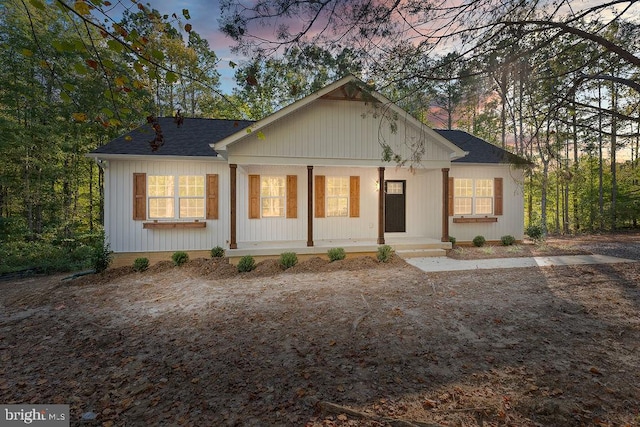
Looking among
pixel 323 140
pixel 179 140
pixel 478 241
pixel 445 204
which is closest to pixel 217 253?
pixel 179 140

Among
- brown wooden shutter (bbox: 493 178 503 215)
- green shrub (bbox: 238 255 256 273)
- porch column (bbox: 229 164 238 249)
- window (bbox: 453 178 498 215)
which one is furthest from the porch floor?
brown wooden shutter (bbox: 493 178 503 215)

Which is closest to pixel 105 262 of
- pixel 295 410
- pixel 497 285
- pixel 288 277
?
pixel 288 277

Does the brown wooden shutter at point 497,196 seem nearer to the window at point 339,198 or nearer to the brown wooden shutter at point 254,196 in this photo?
the window at point 339,198

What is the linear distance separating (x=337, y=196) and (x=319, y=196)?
27.0 inches

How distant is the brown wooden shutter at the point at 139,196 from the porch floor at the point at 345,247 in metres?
3.10

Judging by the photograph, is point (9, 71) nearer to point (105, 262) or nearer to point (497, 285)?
point (105, 262)

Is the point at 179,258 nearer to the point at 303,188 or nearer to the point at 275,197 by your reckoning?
the point at 275,197

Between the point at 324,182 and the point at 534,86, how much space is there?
268 inches

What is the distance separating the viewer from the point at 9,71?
→ 13.1 m

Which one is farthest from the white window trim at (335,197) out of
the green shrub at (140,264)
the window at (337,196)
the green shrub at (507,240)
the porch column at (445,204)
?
the green shrub at (507,240)

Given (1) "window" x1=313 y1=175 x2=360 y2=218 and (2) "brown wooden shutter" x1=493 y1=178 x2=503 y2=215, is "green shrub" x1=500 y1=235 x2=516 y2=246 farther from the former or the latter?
(1) "window" x1=313 y1=175 x2=360 y2=218

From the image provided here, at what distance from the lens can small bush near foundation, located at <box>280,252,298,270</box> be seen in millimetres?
8734

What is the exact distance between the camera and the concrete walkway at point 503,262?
8.52 m

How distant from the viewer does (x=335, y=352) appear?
3936 millimetres
